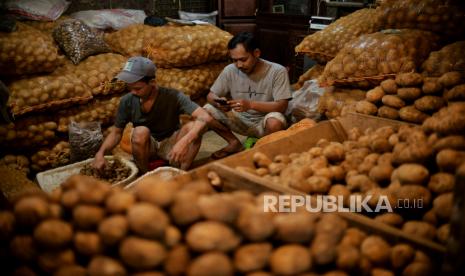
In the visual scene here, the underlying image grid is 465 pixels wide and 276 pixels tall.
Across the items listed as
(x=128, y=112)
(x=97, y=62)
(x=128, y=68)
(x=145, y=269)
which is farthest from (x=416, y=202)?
(x=97, y=62)

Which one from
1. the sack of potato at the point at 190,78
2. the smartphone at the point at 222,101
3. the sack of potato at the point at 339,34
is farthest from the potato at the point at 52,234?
the sack of potato at the point at 190,78

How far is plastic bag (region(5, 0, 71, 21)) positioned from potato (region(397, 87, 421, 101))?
4424mm

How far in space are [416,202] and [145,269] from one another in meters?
1.22

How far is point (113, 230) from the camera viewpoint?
121cm

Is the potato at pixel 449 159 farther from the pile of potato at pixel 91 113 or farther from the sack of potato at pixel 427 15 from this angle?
the pile of potato at pixel 91 113

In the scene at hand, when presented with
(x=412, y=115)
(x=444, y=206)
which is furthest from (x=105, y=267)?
(x=412, y=115)

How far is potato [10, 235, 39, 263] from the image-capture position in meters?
1.30

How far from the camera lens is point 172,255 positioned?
4.01ft

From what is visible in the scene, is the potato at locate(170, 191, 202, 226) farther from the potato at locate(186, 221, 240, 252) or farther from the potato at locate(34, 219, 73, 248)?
the potato at locate(34, 219, 73, 248)

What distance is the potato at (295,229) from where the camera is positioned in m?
1.32

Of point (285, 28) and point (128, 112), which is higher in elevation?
point (285, 28)

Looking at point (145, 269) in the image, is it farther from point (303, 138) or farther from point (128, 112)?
point (128, 112)

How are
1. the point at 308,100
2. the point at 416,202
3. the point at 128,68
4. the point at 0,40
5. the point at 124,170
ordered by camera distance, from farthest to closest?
the point at 308,100
the point at 0,40
the point at 124,170
the point at 128,68
the point at 416,202

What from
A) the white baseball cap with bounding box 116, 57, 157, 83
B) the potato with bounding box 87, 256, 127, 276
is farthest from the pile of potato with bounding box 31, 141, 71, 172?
the potato with bounding box 87, 256, 127, 276
